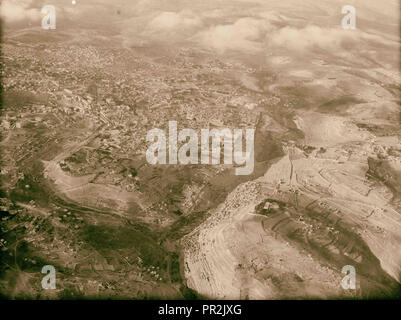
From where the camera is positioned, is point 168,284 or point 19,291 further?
point 168,284

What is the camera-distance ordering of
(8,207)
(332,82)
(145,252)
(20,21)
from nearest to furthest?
(145,252) < (8,207) < (332,82) < (20,21)

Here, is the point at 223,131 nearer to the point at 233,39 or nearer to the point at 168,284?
the point at 168,284

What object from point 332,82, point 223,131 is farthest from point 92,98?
point 332,82

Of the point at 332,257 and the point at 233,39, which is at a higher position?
the point at 233,39

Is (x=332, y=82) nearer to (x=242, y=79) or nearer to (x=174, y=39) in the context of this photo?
(x=242, y=79)
